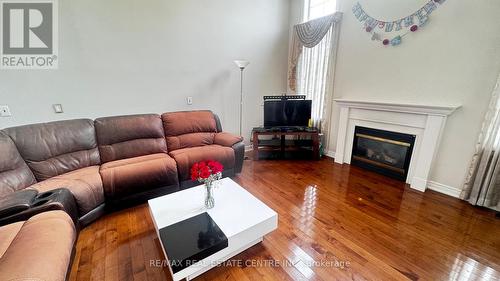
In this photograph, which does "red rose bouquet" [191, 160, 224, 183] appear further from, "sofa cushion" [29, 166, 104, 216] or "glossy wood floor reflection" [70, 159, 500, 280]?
"sofa cushion" [29, 166, 104, 216]

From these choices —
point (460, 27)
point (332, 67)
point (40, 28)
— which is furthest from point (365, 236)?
point (40, 28)

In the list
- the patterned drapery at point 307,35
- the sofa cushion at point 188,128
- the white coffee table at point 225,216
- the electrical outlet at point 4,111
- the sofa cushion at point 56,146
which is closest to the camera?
the white coffee table at point 225,216

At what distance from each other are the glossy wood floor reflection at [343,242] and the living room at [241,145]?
0.05 feet

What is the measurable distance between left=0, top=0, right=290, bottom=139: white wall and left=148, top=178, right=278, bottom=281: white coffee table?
1924 mm

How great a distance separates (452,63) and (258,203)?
2683 mm

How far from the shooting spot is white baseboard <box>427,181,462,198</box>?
239 centimetres

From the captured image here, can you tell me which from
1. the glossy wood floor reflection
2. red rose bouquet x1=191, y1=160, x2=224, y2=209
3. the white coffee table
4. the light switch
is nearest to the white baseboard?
the glossy wood floor reflection

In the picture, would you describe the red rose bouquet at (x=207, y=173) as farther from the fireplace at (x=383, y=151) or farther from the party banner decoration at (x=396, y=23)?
the party banner decoration at (x=396, y=23)

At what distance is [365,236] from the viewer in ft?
5.83

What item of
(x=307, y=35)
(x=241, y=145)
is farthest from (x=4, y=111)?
(x=307, y=35)

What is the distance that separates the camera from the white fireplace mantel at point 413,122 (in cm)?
240

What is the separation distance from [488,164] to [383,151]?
3.38 ft

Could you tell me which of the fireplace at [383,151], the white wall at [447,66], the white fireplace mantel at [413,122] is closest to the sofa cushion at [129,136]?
the white fireplace mantel at [413,122]

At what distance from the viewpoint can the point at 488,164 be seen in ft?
6.94
